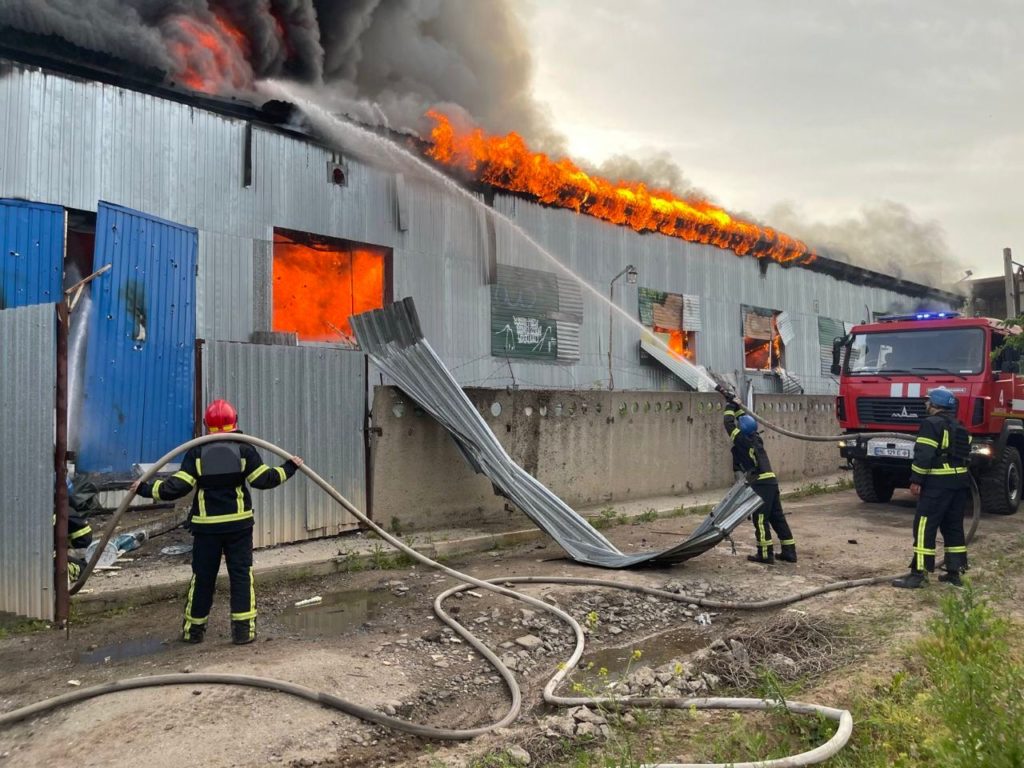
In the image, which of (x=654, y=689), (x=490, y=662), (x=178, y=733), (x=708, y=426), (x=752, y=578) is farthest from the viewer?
(x=708, y=426)

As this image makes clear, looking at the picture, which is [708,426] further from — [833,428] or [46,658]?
[46,658]

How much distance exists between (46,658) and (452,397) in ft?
14.1

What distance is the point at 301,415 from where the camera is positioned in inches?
288

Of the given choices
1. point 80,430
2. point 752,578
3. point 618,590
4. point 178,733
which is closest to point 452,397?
point 618,590

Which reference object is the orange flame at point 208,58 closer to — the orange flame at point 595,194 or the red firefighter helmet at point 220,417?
the orange flame at point 595,194

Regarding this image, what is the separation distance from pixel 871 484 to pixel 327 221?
9691 millimetres

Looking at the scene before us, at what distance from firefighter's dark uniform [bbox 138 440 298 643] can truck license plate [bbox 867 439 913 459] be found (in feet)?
28.2

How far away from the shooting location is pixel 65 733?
337 cm

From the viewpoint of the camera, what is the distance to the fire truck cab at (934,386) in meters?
9.73

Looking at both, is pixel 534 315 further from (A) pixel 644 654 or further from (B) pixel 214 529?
(B) pixel 214 529

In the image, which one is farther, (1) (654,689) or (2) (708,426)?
(2) (708,426)

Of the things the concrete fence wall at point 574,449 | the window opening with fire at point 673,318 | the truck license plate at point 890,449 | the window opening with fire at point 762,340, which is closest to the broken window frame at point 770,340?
the window opening with fire at point 762,340

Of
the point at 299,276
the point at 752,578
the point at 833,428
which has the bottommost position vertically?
the point at 752,578

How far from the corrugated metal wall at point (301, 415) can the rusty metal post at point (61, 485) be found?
192 cm
